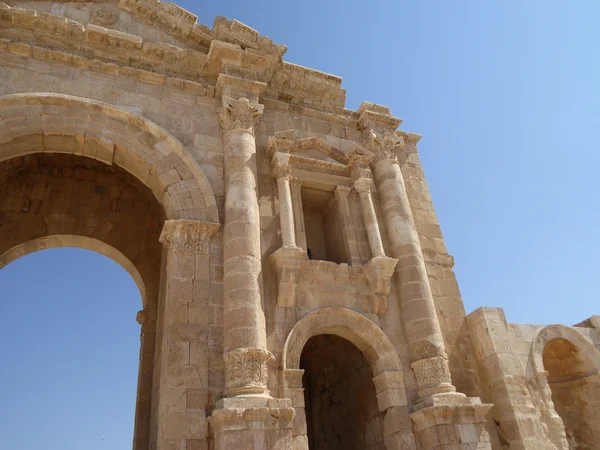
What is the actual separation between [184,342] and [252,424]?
5.47 feet

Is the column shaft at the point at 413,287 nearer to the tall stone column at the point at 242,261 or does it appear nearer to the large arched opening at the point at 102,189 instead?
the tall stone column at the point at 242,261

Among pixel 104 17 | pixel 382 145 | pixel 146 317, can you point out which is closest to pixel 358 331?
pixel 382 145

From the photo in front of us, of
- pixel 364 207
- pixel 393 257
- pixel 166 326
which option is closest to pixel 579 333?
pixel 393 257

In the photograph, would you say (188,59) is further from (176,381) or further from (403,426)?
(403,426)

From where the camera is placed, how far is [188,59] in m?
10.2

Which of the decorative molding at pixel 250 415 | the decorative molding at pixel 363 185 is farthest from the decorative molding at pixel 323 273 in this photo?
the decorative molding at pixel 250 415

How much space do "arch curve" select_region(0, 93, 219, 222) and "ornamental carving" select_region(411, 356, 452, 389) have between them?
453 centimetres

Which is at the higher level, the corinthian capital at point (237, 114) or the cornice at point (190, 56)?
the cornice at point (190, 56)

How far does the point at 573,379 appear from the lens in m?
10.1

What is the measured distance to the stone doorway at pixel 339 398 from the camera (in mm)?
9203

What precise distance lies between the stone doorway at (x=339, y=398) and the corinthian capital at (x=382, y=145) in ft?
14.2

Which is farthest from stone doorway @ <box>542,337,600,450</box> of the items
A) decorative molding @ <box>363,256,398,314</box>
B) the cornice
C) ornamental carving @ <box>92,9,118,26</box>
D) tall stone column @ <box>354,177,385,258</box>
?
ornamental carving @ <box>92,9,118,26</box>

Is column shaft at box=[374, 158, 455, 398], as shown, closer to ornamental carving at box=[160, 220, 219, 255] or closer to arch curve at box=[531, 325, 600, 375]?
arch curve at box=[531, 325, 600, 375]

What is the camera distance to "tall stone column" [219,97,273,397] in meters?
7.06
